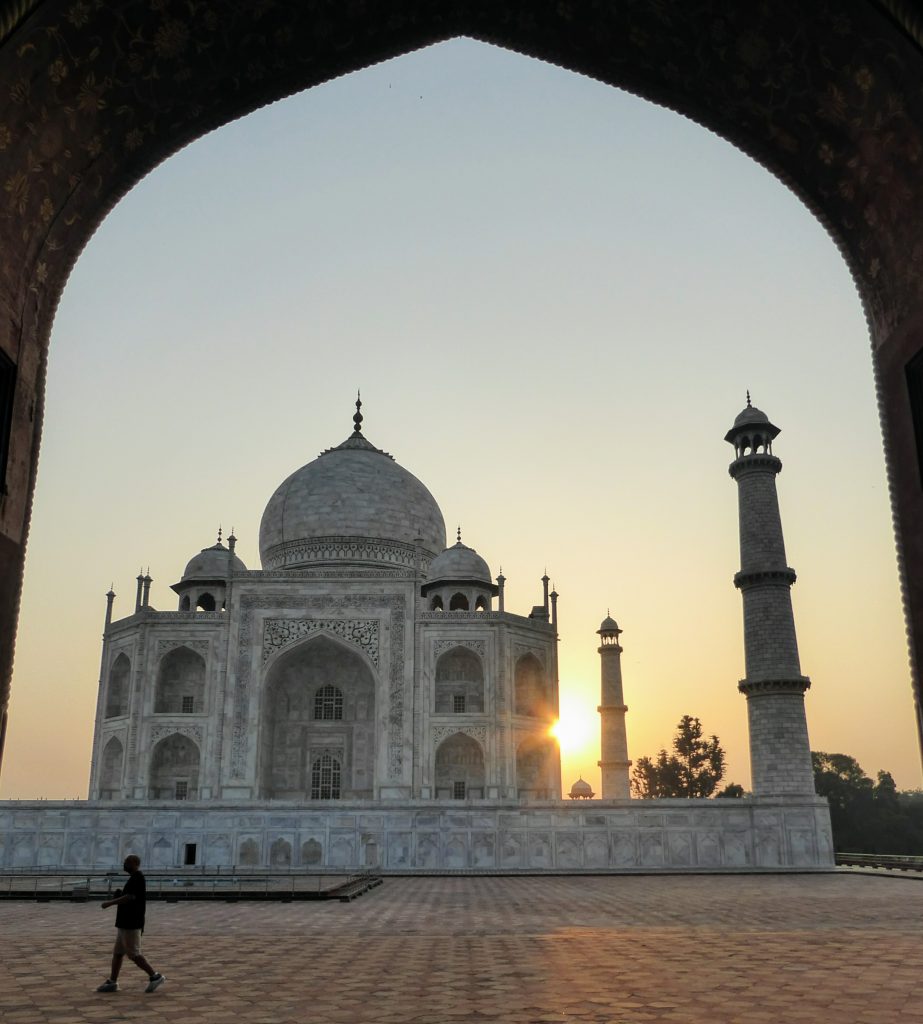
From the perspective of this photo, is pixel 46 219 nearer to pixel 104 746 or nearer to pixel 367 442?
pixel 104 746

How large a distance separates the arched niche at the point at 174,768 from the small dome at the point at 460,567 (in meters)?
9.62

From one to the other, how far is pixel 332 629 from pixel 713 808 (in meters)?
12.7

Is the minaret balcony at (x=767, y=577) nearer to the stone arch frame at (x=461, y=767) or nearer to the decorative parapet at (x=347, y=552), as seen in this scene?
the stone arch frame at (x=461, y=767)

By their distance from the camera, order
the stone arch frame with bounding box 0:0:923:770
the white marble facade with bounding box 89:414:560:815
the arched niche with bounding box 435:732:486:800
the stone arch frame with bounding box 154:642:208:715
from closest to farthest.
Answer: the stone arch frame with bounding box 0:0:923:770
the white marble facade with bounding box 89:414:560:815
the arched niche with bounding box 435:732:486:800
the stone arch frame with bounding box 154:642:208:715

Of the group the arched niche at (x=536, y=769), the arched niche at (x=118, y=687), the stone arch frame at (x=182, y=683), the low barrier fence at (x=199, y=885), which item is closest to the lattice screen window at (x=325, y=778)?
the stone arch frame at (x=182, y=683)

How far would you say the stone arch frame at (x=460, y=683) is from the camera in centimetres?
3197

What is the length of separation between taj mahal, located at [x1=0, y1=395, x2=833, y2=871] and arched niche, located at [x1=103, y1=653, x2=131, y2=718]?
0.08 meters

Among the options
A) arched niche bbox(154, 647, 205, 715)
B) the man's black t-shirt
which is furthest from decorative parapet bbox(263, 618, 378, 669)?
the man's black t-shirt

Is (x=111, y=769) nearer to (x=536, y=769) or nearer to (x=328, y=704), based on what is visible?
(x=328, y=704)

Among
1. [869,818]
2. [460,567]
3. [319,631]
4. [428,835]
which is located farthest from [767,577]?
[869,818]

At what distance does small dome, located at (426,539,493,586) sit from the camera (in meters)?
35.2

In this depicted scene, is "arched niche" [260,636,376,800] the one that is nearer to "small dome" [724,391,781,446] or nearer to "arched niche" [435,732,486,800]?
"arched niche" [435,732,486,800]

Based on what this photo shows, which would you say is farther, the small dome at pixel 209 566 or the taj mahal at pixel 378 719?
the small dome at pixel 209 566

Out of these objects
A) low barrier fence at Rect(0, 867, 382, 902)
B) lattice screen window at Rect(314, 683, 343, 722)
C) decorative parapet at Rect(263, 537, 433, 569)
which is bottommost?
low barrier fence at Rect(0, 867, 382, 902)
